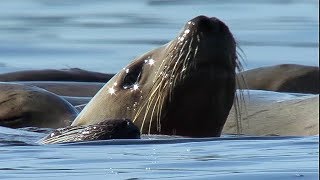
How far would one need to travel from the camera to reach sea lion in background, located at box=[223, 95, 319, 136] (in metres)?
8.05

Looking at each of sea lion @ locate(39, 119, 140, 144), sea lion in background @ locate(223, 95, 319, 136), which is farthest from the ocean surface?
sea lion in background @ locate(223, 95, 319, 136)

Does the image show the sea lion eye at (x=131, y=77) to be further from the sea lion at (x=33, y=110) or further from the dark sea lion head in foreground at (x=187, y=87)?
the sea lion at (x=33, y=110)

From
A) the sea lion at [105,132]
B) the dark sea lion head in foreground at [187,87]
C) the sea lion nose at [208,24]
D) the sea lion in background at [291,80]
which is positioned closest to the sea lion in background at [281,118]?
the dark sea lion head in foreground at [187,87]

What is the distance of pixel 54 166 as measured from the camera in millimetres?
5488

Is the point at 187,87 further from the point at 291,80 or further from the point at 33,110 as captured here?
the point at 291,80

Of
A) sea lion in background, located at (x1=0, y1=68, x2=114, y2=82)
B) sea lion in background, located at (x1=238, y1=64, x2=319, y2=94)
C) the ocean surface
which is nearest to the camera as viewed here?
the ocean surface

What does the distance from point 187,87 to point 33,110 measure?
2.01 meters

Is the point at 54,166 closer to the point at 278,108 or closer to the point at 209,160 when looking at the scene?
the point at 209,160

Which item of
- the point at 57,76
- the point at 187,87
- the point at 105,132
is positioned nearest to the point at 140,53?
the point at 57,76

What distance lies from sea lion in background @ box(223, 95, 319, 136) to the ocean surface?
1.18 ft

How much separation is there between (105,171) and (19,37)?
32.7 feet

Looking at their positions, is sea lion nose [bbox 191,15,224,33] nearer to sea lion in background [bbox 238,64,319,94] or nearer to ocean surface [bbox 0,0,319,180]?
ocean surface [bbox 0,0,319,180]

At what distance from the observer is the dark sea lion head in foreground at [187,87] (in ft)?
22.7

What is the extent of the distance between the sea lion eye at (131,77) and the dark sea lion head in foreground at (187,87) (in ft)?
0.04
